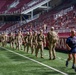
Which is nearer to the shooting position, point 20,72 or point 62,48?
point 20,72

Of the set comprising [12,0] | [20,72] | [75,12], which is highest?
[12,0]

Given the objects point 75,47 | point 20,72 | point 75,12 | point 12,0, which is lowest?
point 20,72

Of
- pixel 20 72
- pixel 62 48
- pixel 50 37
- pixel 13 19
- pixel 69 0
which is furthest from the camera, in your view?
pixel 13 19

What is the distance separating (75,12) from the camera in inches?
1601

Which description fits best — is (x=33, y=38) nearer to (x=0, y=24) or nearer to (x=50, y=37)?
(x=50, y=37)

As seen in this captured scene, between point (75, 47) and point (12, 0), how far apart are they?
56.8 metres

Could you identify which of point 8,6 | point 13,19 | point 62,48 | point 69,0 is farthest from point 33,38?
point 8,6

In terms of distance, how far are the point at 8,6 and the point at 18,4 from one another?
3.07 meters

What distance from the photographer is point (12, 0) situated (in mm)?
67688

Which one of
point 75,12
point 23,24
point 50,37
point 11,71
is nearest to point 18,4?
point 23,24

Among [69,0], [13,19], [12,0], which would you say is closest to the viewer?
[69,0]

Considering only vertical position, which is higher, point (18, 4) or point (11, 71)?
point (18, 4)

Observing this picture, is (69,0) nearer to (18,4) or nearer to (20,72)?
(18,4)

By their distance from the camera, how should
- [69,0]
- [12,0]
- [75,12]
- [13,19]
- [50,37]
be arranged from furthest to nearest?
[12,0] → [13,19] → [69,0] → [75,12] → [50,37]
